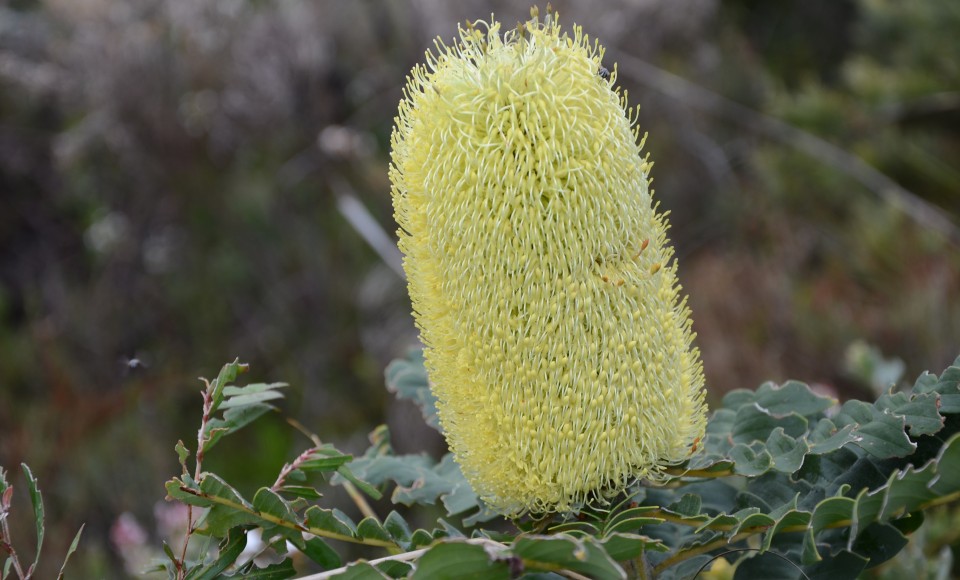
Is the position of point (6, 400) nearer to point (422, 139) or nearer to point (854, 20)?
point (422, 139)

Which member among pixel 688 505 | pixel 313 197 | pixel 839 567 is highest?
pixel 313 197

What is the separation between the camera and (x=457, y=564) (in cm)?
90

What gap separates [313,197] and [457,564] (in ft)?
16.4

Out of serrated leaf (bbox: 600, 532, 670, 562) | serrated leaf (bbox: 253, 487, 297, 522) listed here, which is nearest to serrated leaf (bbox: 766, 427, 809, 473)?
serrated leaf (bbox: 600, 532, 670, 562)

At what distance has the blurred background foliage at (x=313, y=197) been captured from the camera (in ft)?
12.8

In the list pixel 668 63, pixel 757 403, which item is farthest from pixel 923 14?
pixel 757 403

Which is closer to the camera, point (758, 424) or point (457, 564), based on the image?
point (457, 564)

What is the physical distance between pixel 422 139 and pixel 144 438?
134 inches

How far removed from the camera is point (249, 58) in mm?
5367

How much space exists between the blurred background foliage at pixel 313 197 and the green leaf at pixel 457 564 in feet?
9.50

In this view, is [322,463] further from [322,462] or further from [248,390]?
[248,390]

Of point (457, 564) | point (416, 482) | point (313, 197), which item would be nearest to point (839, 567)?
point (457, 564)

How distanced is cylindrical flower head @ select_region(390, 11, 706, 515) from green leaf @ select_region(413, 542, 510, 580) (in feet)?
0.82

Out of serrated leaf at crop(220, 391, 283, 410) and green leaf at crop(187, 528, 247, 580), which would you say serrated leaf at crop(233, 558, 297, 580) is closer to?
green leaf at crop(187, 528, 247, 580)
